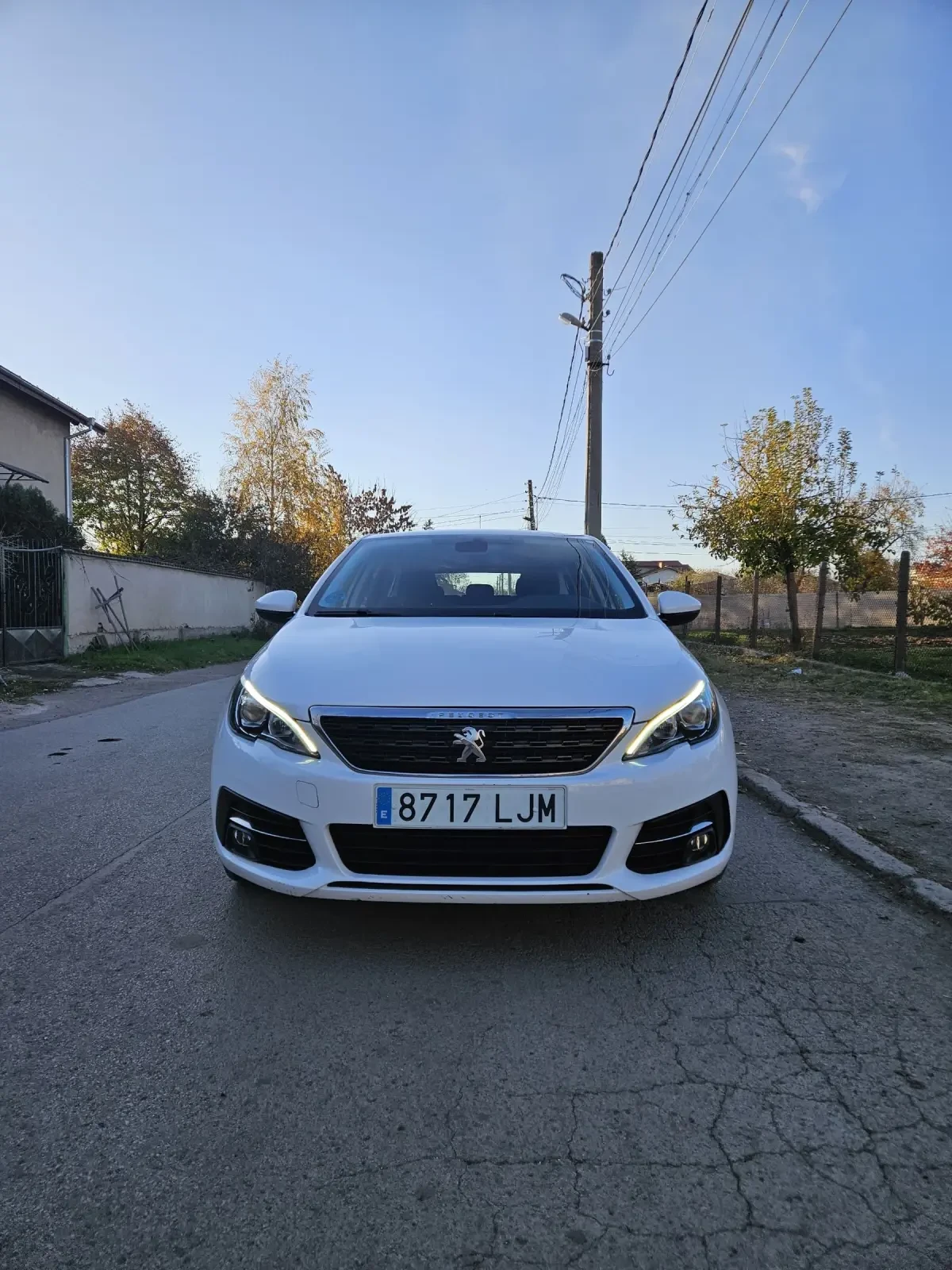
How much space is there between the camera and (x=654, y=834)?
2324mm

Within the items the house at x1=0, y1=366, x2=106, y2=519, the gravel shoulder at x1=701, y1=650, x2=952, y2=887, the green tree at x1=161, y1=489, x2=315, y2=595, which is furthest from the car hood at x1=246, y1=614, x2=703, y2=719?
the green tree at x1=161, y1=489, x2=315, y2=595

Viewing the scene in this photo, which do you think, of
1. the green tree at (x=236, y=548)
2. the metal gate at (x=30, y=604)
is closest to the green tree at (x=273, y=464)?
the green tree at (x=236, y=548)

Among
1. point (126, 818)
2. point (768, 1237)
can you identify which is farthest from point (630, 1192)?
point (126, 818)

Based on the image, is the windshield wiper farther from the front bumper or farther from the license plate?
the license plate

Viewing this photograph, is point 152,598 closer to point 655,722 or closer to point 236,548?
point 236,548

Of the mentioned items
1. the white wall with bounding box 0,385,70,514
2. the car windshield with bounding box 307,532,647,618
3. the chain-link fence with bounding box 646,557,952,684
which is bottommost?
the chain-link fence with bounding box 646,557,952,684

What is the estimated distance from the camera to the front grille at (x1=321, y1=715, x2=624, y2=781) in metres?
2.28

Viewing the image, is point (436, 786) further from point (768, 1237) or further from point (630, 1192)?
point (768, 1237)

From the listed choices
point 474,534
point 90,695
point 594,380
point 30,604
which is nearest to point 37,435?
point 30,604

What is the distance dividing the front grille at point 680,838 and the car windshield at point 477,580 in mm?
1093

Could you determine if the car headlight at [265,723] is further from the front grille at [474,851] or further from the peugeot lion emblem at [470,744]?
the peugeot lion emblem at [470,744]

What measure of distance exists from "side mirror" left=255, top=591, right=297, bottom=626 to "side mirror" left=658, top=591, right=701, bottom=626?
1728mm

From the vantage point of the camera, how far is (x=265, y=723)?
8.25ft

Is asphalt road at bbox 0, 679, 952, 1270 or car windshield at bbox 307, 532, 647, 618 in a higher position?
car windshield at bbox 307, 532, 647, 618
